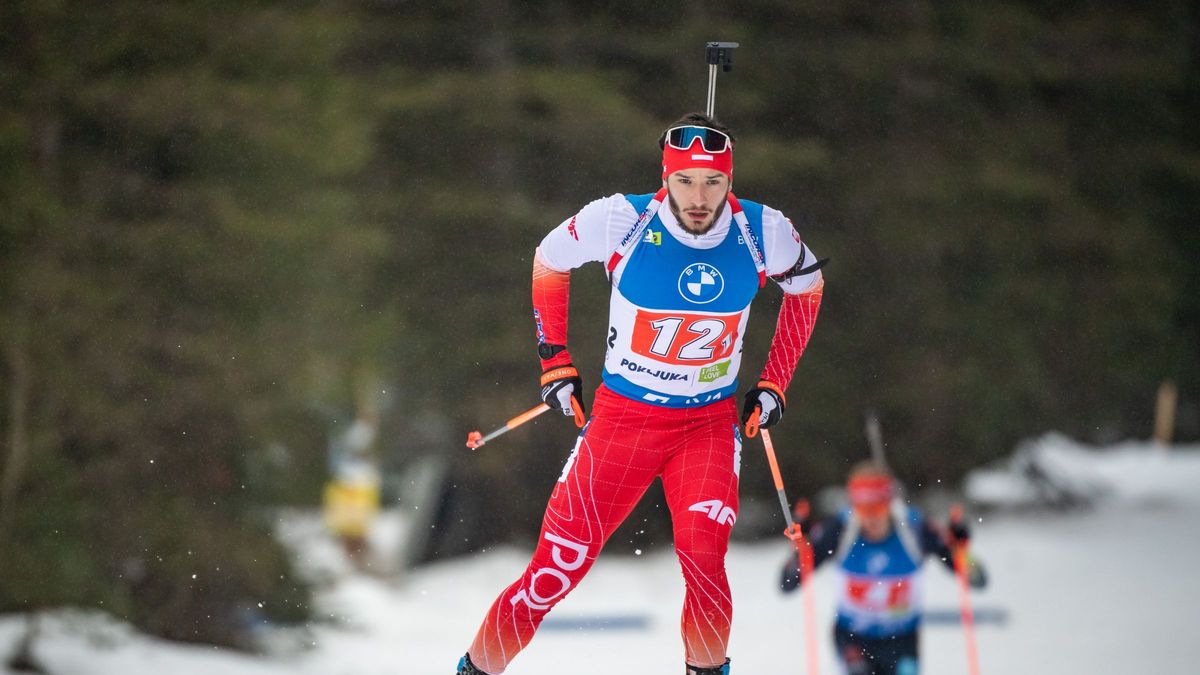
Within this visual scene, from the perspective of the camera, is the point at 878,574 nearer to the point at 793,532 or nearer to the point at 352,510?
the point at 793,532

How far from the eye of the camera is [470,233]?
11.7 meters

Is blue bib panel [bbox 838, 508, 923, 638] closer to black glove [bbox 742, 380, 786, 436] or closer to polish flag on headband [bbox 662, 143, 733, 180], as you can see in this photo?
black glove [bbox 742, 380, 786, 436]

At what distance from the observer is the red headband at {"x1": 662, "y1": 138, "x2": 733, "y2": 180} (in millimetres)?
3945

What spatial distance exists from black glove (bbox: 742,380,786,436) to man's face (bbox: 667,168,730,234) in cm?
67

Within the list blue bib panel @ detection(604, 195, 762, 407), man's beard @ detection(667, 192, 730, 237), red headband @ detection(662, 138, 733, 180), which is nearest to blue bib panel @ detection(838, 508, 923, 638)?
blue bib panel @ detection(604, 195, 762, 407)

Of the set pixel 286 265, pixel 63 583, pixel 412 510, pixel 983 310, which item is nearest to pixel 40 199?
pixel 286 265

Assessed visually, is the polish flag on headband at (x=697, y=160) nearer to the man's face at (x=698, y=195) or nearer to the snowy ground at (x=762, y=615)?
the man's face at (x=698, y=195)

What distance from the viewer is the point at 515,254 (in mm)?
11469

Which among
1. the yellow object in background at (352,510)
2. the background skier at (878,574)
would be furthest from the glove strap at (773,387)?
the yellow object in background at (352,510)

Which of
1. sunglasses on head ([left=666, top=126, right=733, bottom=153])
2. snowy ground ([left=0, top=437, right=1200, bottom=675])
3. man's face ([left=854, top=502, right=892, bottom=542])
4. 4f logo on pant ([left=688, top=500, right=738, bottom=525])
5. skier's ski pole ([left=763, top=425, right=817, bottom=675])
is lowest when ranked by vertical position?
4f logo on pant ([left=688, top=500, right=738, bottom=525])

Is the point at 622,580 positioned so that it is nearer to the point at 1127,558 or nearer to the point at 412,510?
the point at 412,510

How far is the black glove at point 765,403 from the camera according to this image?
429 centimetres

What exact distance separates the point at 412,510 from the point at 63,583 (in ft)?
14.7

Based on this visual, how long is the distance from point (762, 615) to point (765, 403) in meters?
7.13
